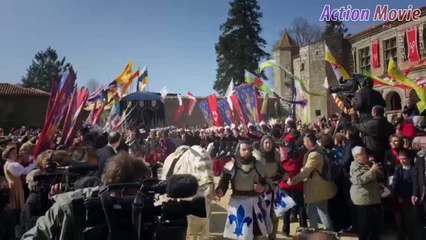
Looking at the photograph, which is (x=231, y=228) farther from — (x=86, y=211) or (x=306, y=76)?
(x=306, y=76)

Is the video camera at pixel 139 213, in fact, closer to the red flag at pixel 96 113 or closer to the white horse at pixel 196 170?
the white horse at pixel 196 170

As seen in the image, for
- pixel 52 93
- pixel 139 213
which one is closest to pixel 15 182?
pixel 52 93

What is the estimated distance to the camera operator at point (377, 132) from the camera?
6.81 meters

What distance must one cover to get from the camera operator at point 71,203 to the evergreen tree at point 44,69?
73.6 m

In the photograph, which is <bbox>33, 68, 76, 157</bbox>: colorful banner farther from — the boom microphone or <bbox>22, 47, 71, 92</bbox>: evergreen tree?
<bbox>22, 47, 71, 92</bbox>: evergreen tree

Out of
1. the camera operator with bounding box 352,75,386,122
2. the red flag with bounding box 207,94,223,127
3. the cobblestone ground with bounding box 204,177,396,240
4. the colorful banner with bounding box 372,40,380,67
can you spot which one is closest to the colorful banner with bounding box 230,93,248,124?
the red flag with bounding box 207,94,223,127

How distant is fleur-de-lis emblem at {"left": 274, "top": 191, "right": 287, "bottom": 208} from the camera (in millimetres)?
6839

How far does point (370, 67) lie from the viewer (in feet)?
98.9

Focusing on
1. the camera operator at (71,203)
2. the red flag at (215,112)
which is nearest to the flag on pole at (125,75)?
the red flag at (215,112)

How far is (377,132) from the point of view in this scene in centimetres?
680

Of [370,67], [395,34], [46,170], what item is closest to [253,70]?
[370,67]

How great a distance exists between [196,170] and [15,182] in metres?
2.75

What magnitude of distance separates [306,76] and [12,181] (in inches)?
1326

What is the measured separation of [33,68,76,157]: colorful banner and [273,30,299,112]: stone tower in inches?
1543
